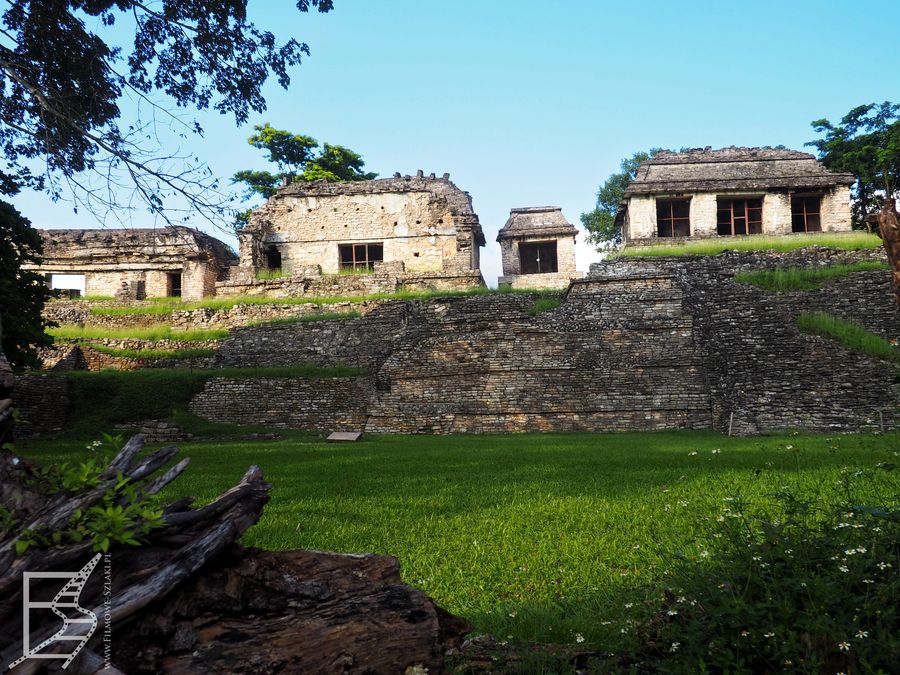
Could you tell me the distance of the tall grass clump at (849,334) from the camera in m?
12.8

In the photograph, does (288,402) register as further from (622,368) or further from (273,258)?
(273,258)

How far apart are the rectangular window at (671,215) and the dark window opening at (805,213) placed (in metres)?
3.71

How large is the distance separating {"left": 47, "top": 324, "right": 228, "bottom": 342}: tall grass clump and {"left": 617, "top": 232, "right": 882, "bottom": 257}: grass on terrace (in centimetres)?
1380

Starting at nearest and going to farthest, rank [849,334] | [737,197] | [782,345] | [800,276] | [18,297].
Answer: [18,297] → [849,334] → [782,345] → [800,276] → [737,197]

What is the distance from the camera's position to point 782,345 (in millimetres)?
13812

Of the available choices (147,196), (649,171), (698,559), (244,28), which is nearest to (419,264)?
(649,171)

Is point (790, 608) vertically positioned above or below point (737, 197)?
below

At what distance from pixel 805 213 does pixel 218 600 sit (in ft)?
86.2

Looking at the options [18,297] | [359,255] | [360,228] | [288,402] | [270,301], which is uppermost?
[360,228]

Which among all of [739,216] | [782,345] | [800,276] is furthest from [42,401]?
[739,216]

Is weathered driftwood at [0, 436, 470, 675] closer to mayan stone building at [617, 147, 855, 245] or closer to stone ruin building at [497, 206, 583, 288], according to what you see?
mayan stone building at [617, 147, 855, 245]

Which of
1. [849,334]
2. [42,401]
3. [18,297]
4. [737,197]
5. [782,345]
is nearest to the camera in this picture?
[18,297]

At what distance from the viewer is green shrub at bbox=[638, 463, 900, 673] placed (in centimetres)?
219

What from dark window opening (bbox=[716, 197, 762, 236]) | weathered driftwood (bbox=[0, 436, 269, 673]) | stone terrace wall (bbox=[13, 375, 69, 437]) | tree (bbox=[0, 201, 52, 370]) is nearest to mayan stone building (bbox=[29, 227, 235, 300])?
stone terrace wall (bbox=[13, 375, 69, 437])
